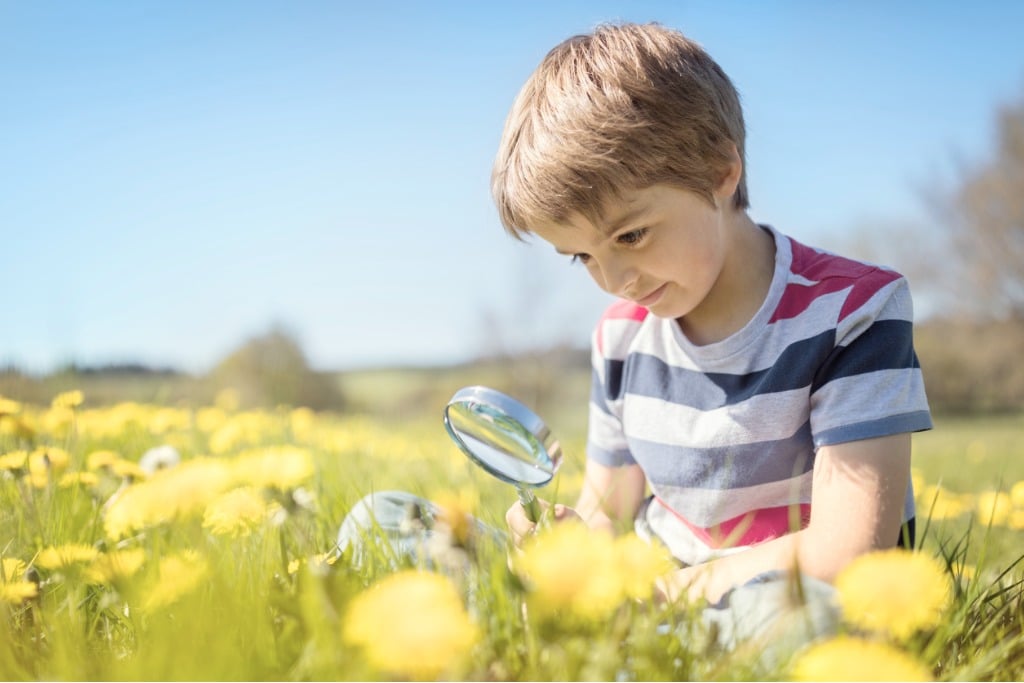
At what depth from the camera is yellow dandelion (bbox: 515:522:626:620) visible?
2.87 feet

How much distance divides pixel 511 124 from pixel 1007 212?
18.4 m

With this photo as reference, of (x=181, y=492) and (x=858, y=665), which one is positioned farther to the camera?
(x=181, y=492)

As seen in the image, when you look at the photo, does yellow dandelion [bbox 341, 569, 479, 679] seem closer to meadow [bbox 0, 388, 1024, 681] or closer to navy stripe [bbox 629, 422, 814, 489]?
meadow [bbox 0, 388, 1024, 681]

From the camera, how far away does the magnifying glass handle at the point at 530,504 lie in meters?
1.19

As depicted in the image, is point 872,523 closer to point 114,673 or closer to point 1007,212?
point 114,673

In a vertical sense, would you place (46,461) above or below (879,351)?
below

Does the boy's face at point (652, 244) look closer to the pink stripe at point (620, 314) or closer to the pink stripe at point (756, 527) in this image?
the pink stripe at point (620, 314)

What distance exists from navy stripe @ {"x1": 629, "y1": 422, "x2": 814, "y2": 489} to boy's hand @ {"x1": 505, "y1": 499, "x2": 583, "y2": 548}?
0.36 meters

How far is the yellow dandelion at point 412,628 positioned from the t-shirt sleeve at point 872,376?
0.93 m

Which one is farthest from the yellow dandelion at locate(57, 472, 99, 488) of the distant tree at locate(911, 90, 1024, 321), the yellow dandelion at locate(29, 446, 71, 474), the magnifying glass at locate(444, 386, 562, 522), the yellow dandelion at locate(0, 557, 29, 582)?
the distant tree at locate(911, 90, 1024, 321)

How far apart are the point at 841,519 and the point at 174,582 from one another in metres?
1.04

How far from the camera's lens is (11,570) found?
1.30 meters

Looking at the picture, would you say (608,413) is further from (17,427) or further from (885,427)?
(17,427)

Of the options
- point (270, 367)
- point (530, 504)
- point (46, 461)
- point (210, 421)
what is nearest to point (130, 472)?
point (46, 461)
